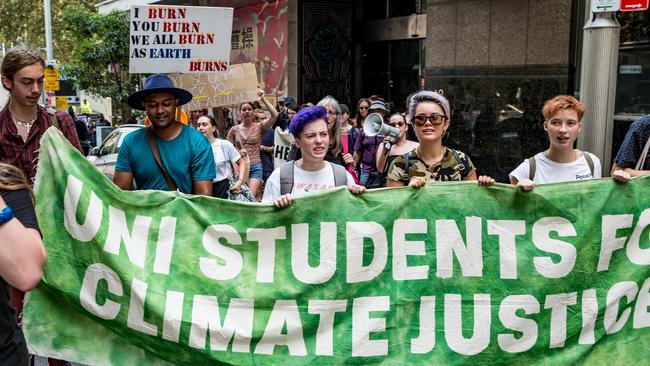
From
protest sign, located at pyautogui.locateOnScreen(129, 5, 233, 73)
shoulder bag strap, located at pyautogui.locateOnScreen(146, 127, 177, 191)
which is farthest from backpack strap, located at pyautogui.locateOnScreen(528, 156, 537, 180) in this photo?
protest sign, located at pyautogui.locateOnScreen(129, 5, 233, 73)

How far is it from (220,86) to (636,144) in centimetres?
488

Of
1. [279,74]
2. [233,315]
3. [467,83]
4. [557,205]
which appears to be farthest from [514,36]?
[279,74]

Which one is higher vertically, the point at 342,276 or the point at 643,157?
the point at 643,157

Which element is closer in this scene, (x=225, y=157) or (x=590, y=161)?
(x=590, y=161)

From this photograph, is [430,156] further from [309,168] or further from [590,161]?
[590,161]

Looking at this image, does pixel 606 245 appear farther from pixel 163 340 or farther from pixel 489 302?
pixel 163 340

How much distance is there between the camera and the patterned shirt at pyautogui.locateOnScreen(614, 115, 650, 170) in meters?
4.99

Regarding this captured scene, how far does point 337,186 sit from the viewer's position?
4582 mm

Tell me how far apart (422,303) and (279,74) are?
54.8 feet

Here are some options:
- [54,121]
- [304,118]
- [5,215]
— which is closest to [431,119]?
[304,118]

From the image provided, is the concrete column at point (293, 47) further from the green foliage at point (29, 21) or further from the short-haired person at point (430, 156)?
the green foliage at point (29, 21)

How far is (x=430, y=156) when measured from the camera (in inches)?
183

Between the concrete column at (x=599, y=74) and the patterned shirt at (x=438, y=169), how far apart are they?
122 centimetres

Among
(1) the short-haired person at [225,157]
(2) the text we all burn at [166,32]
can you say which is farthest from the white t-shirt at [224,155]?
(2) the text we all burn at [166,32]
